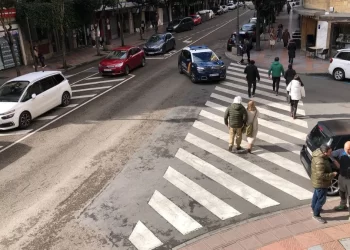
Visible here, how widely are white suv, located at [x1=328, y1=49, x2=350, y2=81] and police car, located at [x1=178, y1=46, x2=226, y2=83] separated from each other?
5960 mm

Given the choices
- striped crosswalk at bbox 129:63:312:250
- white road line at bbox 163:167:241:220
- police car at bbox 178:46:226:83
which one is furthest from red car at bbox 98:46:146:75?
white road line at bbox 163:167:241:220

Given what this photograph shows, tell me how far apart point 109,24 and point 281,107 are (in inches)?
1215

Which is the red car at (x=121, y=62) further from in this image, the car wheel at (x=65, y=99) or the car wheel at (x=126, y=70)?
the car wheel at (x=65, y=99)

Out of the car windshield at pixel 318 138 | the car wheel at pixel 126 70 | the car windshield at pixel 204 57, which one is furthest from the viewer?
the car wheel at pixel 126 70

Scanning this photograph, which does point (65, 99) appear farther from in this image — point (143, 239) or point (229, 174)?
point (143, 239)

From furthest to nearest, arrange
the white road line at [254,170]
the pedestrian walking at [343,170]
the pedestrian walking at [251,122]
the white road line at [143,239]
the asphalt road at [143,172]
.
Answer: the pedestrian walking at [251,122], the white road line at [254,170], the asphalt road at [143,172], the pedestrian walking at [343,170], the white road line at [143,239]

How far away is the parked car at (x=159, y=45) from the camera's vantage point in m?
31.2

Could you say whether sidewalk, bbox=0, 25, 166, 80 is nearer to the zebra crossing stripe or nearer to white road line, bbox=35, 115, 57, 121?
white road line, bbox=35, 115, 57, 121

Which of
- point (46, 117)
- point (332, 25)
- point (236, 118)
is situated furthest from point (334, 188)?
point (332, 25)

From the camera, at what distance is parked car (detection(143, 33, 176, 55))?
31.2 meters

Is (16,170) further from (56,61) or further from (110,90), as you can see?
(56,61)

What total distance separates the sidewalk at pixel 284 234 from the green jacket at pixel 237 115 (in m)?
3.57

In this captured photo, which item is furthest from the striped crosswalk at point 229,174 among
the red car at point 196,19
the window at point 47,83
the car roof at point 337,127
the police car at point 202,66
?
the red car at point 196,19

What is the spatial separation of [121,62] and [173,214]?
1623cm
